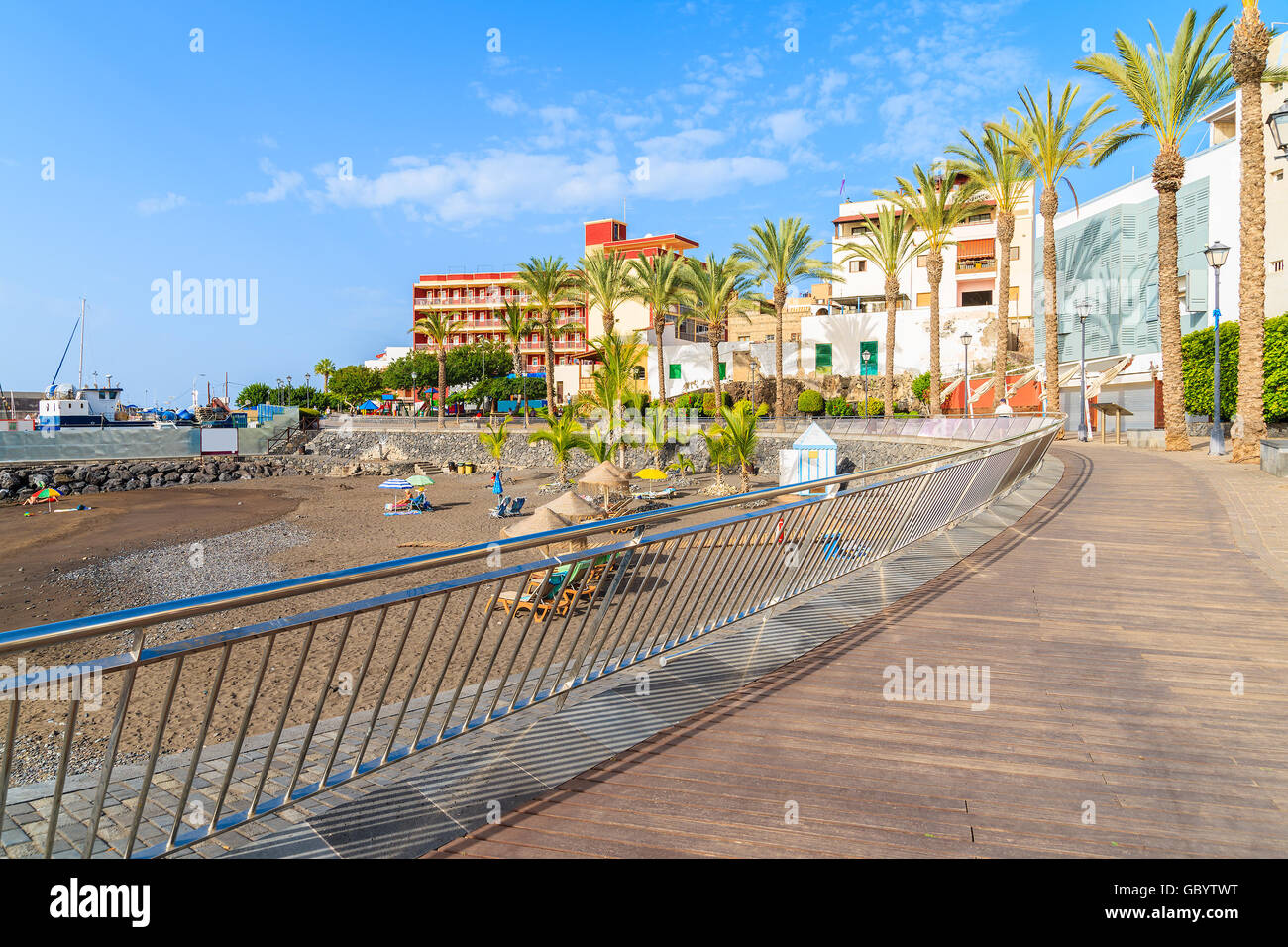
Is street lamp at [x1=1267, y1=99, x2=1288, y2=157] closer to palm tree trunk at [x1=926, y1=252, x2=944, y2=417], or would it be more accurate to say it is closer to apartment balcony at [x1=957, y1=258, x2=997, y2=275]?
palm tree trunk at [x1=926, y1=252, x2=944, y2=417]

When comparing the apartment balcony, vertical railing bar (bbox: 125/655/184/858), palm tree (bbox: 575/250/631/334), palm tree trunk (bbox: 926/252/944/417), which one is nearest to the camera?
vertical railing bar (bbox: 125/655/184/858)

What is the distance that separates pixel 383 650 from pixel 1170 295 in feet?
83.1

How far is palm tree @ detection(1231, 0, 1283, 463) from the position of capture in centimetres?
2028

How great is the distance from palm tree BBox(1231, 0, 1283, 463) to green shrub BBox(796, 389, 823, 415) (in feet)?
99.6

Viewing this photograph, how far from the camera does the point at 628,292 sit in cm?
5356

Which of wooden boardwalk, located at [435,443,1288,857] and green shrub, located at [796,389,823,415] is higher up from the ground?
green shrub, located at [796,389,823,415]

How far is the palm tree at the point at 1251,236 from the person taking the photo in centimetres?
2028

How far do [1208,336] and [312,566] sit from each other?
113 feet

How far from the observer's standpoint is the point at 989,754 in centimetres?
405

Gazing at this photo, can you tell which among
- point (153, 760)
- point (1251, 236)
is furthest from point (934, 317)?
point (153, 760)

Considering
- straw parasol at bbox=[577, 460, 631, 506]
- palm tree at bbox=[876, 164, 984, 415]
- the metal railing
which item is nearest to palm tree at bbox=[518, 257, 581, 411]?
palm tree at bbox=[876, 164, 984, 415]

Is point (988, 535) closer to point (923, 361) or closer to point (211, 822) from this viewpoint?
point (211, 822)
